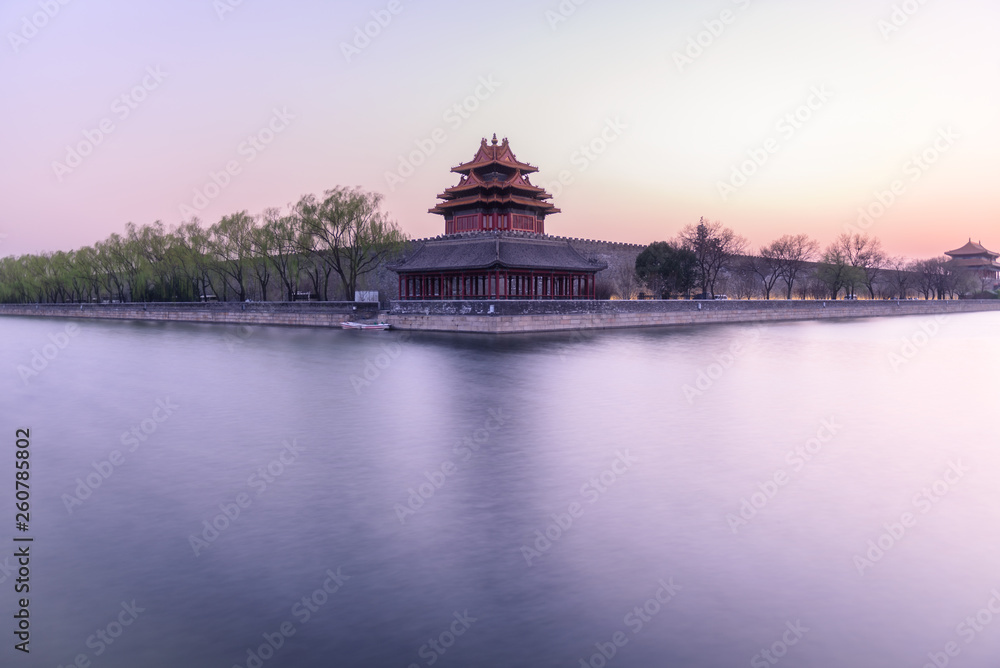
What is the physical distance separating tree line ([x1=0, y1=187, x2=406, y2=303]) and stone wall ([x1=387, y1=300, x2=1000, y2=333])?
31.6 ft

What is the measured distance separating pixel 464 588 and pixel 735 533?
123 inches

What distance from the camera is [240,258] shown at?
56.4m

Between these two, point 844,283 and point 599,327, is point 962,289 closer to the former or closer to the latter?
point 844,283

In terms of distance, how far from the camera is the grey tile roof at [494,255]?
145 ft

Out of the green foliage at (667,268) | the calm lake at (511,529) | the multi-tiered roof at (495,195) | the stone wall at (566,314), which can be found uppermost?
the multi-tiered roof at (495,195)

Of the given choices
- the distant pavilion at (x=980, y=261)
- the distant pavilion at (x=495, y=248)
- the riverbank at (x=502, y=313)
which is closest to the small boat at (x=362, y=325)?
the riverbank at (x=502, y=313)

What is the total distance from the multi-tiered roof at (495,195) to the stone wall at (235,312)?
10.9m

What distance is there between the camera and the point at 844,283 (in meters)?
72.2

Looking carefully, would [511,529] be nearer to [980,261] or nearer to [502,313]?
[502,313]

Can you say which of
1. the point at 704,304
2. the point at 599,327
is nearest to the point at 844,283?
the point at 704,304

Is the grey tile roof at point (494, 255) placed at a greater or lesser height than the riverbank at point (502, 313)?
greater

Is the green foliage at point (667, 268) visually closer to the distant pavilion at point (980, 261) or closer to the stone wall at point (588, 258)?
the stone wall at point (588, 258)

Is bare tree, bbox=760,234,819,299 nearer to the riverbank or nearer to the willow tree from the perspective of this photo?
the riverbank

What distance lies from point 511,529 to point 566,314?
32.7 m
